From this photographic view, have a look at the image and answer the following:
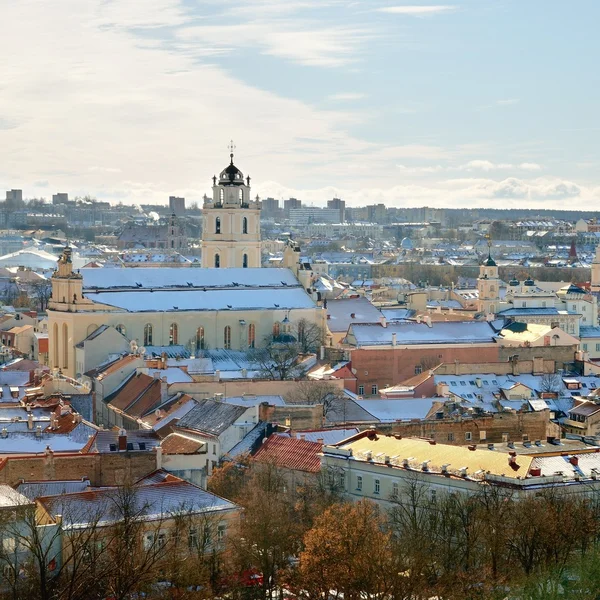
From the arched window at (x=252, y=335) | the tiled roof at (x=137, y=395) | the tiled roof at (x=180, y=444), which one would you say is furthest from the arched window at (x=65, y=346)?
the tiled roof at (x=180, y=444)

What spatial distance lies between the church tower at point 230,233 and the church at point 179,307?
7.43 ft

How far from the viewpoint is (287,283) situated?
6831cm

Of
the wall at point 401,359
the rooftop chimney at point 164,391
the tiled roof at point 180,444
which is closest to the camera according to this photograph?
the tiled roof at point 180,444

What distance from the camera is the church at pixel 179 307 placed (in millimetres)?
61938

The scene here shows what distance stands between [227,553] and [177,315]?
3345cm

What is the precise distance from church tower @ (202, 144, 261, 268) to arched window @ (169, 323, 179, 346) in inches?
420

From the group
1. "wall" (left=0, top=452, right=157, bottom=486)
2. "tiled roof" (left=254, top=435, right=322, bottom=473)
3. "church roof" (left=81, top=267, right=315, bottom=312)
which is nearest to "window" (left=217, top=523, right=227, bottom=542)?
"wall" (left=0, top=452, right=157, bottom=486)

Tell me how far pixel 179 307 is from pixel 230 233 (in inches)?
431

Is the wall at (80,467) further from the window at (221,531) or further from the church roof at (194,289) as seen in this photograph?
the church roof at (194,289)

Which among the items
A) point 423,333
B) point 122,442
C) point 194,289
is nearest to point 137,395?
point 122,442

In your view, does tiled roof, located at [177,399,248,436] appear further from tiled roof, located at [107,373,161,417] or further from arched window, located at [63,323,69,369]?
arched window, located at [63,323,69,369]

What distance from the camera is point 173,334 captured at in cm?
6366

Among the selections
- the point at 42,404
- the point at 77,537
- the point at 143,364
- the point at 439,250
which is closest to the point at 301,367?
the point at 143,364

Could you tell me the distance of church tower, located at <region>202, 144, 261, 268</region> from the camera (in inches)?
2913
